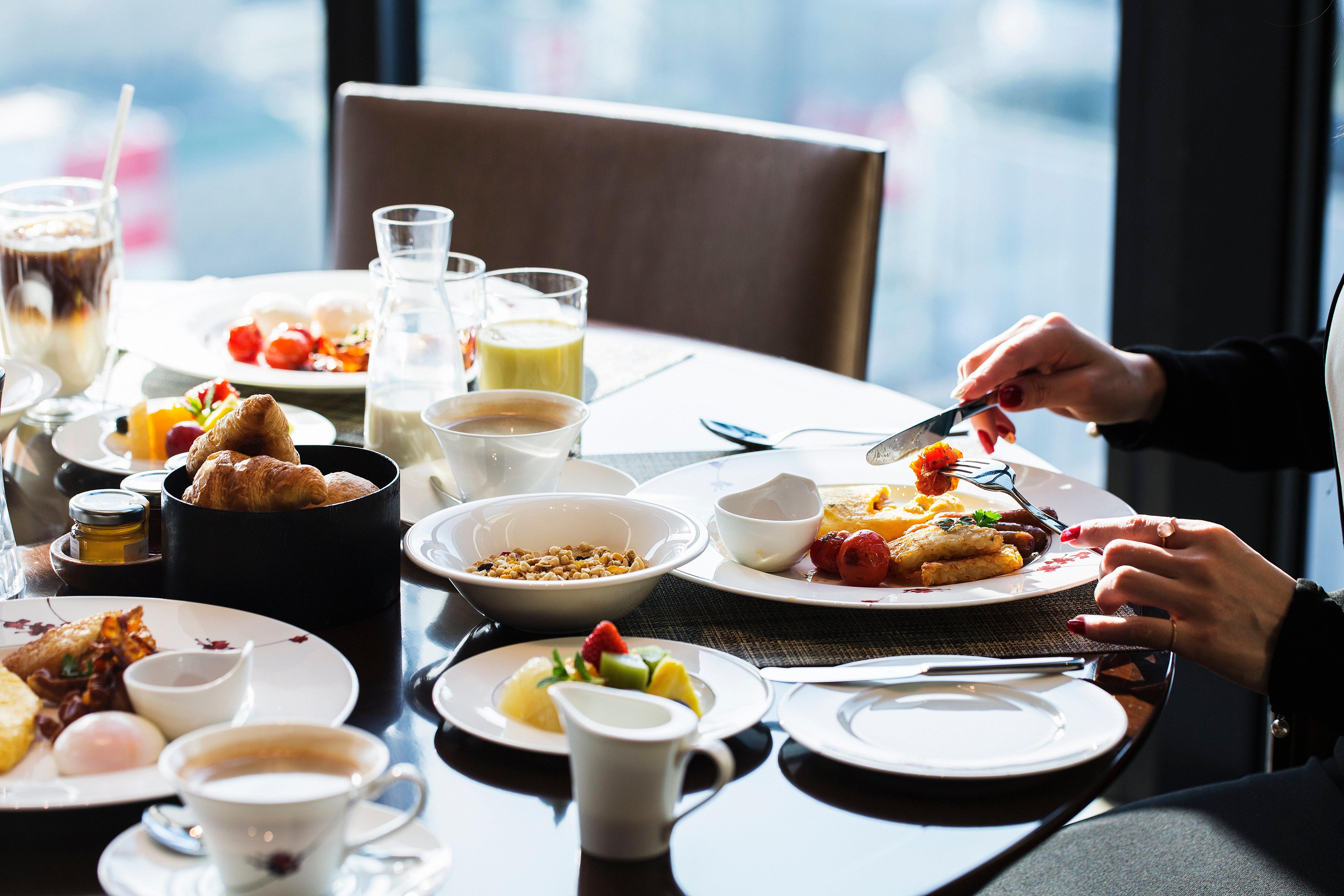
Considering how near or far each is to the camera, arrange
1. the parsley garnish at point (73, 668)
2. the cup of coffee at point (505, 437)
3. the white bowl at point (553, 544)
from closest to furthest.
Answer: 1. the parsley garnish at point (73, 668)
2. the white bowl at point (553, 544)
3. the cup of coffee at point (505, 437)

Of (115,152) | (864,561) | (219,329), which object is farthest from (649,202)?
(864,561)

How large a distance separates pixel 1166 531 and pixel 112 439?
42.2 inches

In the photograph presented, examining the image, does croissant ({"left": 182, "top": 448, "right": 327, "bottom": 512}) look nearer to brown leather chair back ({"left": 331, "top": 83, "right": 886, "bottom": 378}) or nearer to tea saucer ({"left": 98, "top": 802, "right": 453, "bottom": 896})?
tea saucer ({"left": 98, "top": 802, "right": 453, "bottom": 896})

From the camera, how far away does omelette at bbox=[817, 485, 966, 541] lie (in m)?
1.15

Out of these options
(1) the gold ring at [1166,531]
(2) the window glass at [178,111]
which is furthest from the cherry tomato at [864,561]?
(2) the window glass at [178,111]

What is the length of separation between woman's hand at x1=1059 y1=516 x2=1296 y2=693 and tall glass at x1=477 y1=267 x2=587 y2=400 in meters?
0.61

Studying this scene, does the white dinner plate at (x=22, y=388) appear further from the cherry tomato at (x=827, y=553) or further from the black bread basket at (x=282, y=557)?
the cherry tomato at (x=827, y=553)

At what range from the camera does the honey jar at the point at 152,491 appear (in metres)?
1.08

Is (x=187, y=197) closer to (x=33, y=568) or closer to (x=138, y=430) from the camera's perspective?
(x=138, y=430)

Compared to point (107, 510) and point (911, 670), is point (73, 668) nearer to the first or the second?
point (107, 510)

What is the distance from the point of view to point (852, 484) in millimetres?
1309

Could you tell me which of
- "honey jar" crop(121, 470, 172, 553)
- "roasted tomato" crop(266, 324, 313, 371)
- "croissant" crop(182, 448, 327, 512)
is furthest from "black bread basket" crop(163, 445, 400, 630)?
"roasted tomato" crop(266, 324, 313, 371)

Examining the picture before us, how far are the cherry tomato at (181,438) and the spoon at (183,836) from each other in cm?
68

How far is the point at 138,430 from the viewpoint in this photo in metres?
1.30
